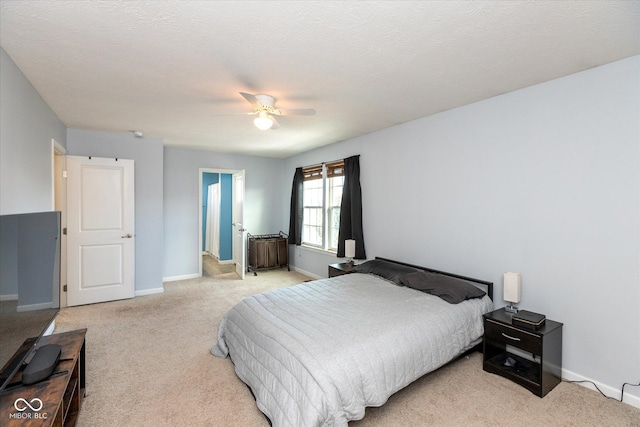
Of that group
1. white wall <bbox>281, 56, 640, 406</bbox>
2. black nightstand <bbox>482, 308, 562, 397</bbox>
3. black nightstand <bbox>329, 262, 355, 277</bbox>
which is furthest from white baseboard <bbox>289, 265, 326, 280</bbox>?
black nightstand <bbox>482, 308, 562, 397</bbox>

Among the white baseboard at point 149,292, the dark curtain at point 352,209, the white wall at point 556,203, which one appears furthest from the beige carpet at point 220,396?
the dark curtain at point 352,209

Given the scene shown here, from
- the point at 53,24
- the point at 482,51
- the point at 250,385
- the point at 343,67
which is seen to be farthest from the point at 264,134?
the point at 250,385

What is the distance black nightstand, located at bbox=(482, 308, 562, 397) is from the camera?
7.31 feet

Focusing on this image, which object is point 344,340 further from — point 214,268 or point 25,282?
point 214,268

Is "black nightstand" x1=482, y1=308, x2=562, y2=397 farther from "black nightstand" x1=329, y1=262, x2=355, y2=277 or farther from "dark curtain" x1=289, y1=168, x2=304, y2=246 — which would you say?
"dark curtain" x1=289, y1=168, x2=304, y2=246

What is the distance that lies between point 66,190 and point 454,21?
500cm

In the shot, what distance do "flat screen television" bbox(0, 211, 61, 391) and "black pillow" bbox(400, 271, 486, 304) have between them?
289cm

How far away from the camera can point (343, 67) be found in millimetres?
2268

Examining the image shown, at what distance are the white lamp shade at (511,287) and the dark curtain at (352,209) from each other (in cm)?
207

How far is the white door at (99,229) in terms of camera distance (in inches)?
162

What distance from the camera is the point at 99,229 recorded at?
4273 millimetres

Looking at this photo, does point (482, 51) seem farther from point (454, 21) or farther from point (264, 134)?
point (264, 134)

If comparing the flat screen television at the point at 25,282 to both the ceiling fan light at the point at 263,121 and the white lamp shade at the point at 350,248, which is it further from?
the white lamp shade at the point at 350,248
